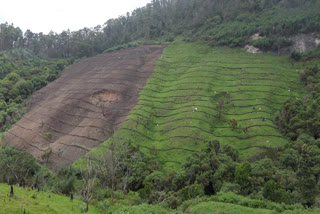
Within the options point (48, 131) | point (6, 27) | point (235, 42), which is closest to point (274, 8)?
point (235, 42)

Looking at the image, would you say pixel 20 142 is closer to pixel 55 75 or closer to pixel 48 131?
pixel 48 131

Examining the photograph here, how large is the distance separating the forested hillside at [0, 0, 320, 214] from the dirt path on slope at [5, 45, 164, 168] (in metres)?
0.34

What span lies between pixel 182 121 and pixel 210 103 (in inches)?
340

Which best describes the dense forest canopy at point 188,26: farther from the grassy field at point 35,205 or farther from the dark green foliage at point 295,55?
the grassy field at point 35,205

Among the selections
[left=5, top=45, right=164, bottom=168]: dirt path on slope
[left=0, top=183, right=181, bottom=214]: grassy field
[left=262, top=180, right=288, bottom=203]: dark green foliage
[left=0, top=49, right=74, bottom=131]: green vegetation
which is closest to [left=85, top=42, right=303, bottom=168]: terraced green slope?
[left=5, top=45, right=164, bottom=168]: dirt path on slope

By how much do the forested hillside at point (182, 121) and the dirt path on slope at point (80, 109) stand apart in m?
0.34

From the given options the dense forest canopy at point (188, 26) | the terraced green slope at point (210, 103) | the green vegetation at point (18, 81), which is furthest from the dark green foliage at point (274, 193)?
the dense forest canopy at point (188, 26)

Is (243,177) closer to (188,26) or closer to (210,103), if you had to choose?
(210,103)

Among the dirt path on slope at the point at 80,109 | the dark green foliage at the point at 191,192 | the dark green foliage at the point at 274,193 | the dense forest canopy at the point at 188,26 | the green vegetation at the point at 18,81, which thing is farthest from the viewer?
the dense forest canopy at the point at 188,26

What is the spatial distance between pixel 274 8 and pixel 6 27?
11822cm

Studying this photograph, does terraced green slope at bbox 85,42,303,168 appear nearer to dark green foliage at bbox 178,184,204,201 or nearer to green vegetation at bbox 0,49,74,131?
dark green foliage at bbox 178,184,204,201

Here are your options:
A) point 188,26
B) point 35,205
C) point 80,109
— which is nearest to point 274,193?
point 35,205

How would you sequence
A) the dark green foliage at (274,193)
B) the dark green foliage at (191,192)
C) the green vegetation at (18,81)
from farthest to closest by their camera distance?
1. the green vegetation at (18,81)
2. the dark green foliage at (191,192)
3. the dark green foliage at (274,193)

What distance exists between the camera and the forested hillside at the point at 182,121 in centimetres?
2492
